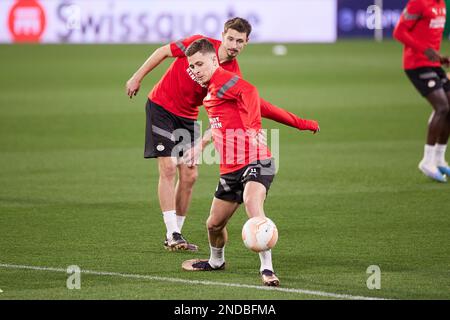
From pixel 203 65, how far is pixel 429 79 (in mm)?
5888

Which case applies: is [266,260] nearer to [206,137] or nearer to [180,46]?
[206,137]

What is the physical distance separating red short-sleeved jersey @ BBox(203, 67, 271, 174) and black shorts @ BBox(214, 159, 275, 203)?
0.14 ft

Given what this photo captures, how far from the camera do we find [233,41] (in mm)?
8523

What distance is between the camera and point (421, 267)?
8.27m

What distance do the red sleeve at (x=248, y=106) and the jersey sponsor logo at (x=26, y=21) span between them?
2702cm

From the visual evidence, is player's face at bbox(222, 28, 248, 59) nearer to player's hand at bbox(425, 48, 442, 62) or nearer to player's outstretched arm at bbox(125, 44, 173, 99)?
player's outstretched arm at bbox(125, 44, 173, 99)

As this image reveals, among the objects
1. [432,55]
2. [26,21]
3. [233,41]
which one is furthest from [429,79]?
[26,21]

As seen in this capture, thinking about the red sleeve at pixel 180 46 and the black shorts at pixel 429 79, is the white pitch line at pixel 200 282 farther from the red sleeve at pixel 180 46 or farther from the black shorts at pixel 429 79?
the black shorts at pixel 429 79

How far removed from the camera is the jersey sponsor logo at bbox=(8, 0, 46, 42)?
33812 mm

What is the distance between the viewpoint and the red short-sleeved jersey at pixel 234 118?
7.85 m

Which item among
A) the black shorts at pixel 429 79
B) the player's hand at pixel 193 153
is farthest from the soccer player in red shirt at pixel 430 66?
the player's hand at pixel 193 153

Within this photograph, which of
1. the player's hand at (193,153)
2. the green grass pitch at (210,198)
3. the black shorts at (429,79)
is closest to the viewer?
the green grass pitch at (210,198)

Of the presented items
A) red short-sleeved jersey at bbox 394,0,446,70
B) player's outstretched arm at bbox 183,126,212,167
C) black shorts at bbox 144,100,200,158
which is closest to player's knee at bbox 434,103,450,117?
red short-sleeved jersey at bbox 394,0,446,70
